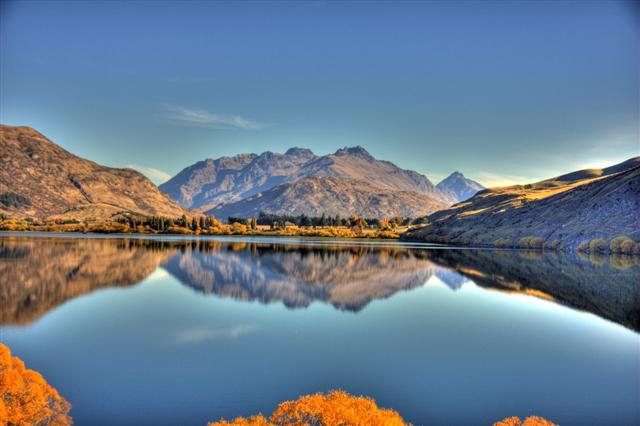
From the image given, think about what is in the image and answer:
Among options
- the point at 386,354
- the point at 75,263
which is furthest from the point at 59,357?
the point at 75,263

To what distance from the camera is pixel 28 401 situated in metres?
16.4

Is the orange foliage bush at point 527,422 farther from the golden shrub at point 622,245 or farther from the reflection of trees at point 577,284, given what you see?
the golden shrub at point 622,245

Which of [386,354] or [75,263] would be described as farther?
[75,263]

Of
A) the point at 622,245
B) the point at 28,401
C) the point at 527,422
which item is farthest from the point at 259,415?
the point at 622,245

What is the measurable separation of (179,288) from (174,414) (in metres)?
39.2

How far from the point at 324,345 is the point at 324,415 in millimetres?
14606

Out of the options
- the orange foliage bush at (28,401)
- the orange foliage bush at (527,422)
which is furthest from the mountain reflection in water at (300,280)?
the orange foliage bush at (527,422)

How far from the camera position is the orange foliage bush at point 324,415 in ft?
47.3

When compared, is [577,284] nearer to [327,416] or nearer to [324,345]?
[324,345]

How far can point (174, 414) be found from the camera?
17.5 metres

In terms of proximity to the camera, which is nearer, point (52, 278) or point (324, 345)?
point (324, 345)

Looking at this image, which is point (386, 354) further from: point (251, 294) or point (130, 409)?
point (251, 294)

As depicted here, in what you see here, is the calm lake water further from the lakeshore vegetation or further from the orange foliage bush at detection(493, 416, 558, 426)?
the orange foliage bush at detection(493, 416, 558, 426)

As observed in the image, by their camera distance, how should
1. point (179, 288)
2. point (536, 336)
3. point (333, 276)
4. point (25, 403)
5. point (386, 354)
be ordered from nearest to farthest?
point (25, 403) → point (386, 354) → point (536, 336) → point (179, 288) → point (333, 276)
